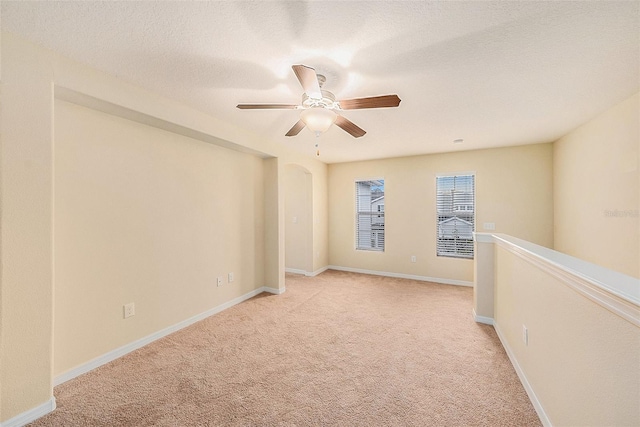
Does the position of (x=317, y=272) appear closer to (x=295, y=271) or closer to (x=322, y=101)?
(x=295, y=271)

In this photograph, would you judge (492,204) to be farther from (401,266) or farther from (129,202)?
(129,202)

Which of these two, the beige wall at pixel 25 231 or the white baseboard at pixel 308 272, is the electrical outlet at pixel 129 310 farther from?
the white baseboard at pixel 308 272

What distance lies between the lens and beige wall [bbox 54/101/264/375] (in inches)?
81.4

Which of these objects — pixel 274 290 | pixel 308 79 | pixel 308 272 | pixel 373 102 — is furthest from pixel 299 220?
pixel 308 79

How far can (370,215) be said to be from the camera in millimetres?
5508

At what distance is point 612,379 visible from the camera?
0.99m

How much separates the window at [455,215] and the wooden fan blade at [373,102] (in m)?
3.40

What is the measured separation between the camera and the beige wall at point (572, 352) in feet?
3.07

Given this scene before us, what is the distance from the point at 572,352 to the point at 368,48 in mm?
2054

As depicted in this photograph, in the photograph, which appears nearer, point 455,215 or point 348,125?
point 348,125

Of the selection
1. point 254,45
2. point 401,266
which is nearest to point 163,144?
point 254,45

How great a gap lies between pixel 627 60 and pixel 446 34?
144 centimetres

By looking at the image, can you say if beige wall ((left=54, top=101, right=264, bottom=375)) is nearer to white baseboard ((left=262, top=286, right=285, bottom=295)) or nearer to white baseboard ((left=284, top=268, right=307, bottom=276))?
white baseboard ((left=262, top=286, right=285, bottom=295))

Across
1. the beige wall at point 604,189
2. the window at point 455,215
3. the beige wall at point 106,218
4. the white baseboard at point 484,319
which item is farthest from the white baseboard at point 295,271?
the beige wall at point 604,189
